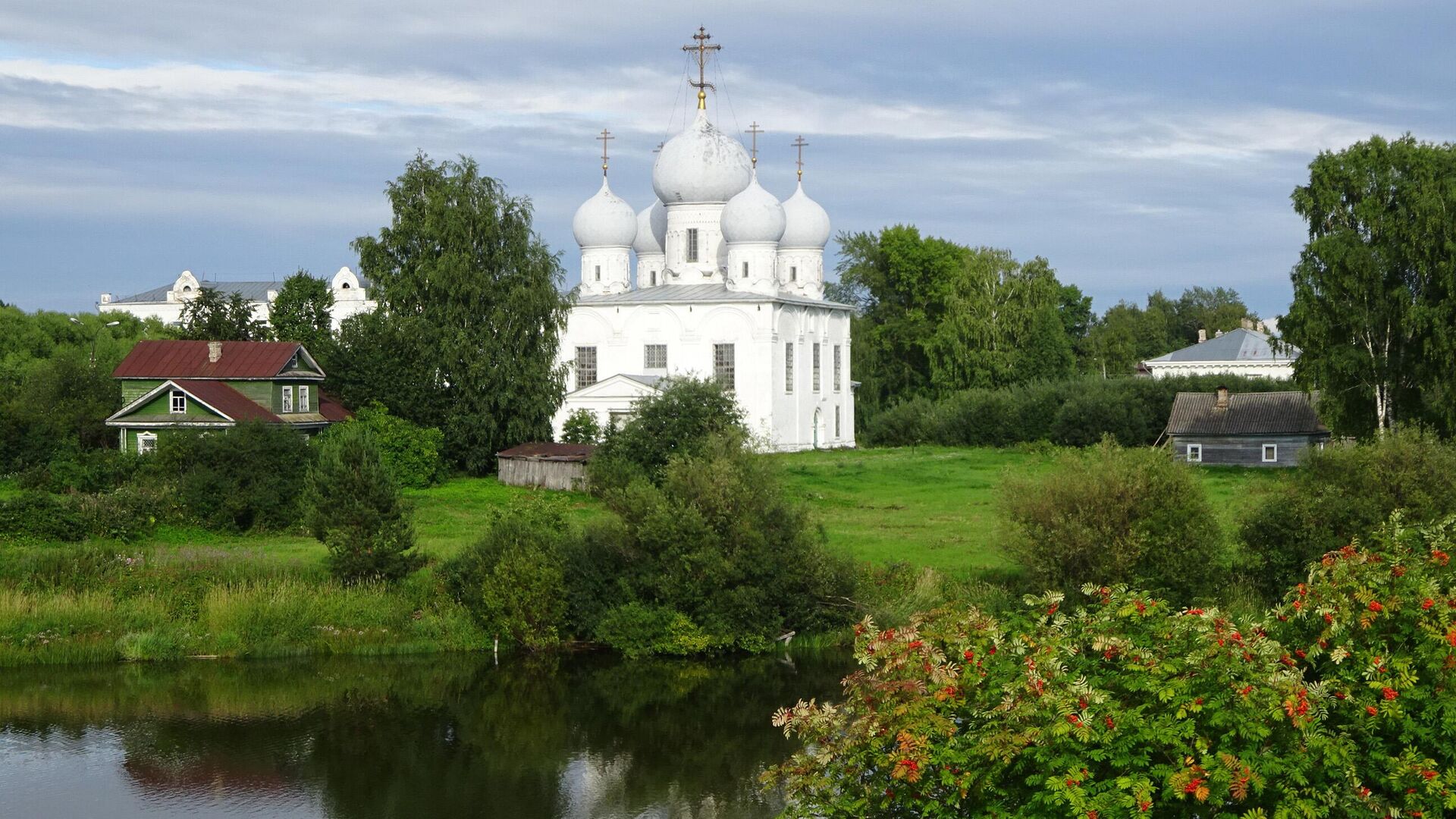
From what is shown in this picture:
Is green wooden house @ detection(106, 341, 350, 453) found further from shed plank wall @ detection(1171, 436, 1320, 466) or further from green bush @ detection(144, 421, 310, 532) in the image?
shed plank wall @ detection(1171, 436, 1320, 466)

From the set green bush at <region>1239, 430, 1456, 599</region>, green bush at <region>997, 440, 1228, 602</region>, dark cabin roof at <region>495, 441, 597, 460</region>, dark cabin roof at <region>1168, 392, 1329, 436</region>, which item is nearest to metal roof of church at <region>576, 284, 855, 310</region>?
dark cabin roof at <region>495, 441, 597, 460</region>

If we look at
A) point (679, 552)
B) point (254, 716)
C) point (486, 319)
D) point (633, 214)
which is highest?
point (633, 214)

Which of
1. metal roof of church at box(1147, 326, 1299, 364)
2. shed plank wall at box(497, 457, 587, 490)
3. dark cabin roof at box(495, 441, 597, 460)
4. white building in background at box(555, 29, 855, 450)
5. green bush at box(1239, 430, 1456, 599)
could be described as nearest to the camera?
green bush at box(1239, 430, 1456, 599)

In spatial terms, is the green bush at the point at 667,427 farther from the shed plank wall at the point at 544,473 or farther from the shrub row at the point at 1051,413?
the shrub row at the point at 1051,413

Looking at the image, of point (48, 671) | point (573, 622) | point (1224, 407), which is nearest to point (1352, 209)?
point (1224, 407)

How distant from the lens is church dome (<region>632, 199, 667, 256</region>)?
51938mm

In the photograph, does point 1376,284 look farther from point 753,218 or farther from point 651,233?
point 651,233

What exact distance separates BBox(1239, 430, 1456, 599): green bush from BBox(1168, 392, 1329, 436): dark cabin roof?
17.8 m

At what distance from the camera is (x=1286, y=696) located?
27.6ft

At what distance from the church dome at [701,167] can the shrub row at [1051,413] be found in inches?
403

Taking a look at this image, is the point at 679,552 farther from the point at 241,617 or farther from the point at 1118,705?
the point at 1118,705

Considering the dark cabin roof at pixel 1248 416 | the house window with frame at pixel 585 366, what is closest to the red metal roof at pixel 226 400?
the house window with frame at pixel 585 366

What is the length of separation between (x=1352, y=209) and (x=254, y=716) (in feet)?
80.1

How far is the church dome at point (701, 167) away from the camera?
48.7 meters
